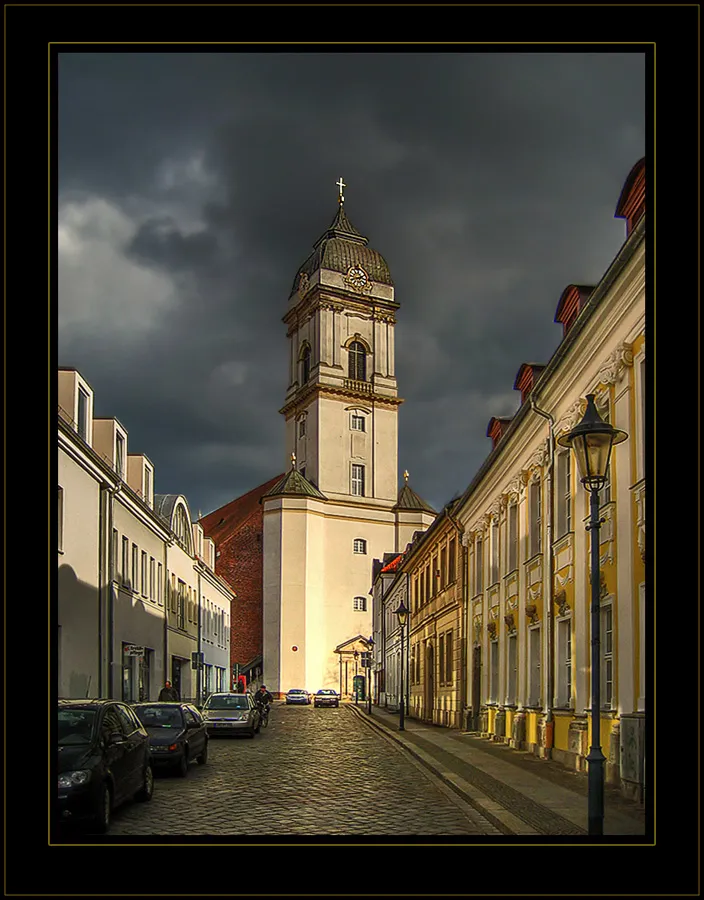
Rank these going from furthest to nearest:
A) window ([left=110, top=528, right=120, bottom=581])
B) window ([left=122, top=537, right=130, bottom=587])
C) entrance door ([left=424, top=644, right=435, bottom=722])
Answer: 1. entrance door ([left=424, top=644, right=435, bottom=722])
2. window ([left=122, top=537, right=130, bottom=587])
3. window ([left=110, top=528, right=120, bottom=581])

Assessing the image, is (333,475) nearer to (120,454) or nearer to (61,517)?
(120,454)

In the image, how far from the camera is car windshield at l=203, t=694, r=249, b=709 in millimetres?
32225

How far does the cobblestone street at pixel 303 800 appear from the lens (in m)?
12.3

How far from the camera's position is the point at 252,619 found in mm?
89562

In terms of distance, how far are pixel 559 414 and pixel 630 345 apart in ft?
17.1

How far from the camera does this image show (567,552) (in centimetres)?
2036

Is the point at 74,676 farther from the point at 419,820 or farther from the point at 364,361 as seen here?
the point at 364,361

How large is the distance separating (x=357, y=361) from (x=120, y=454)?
194 feet

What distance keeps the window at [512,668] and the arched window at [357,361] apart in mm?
64638

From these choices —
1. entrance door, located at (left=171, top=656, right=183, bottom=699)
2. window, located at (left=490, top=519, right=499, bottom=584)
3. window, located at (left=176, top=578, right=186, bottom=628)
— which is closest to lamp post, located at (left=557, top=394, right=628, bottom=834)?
window, located at (left=490, top=519, right=499, bottom=584)

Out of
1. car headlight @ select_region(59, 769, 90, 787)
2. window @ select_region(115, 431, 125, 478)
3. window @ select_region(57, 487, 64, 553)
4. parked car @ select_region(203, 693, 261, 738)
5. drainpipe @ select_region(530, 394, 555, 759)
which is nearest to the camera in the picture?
car headlight @ select_region(59, 769, 90, 787)

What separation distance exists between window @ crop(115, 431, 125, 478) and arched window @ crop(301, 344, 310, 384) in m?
58.6

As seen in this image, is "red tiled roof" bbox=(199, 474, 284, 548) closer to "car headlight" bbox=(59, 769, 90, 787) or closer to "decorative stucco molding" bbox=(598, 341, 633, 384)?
"decorative stucco molding" bbox=(598, 341, 633, 384)
